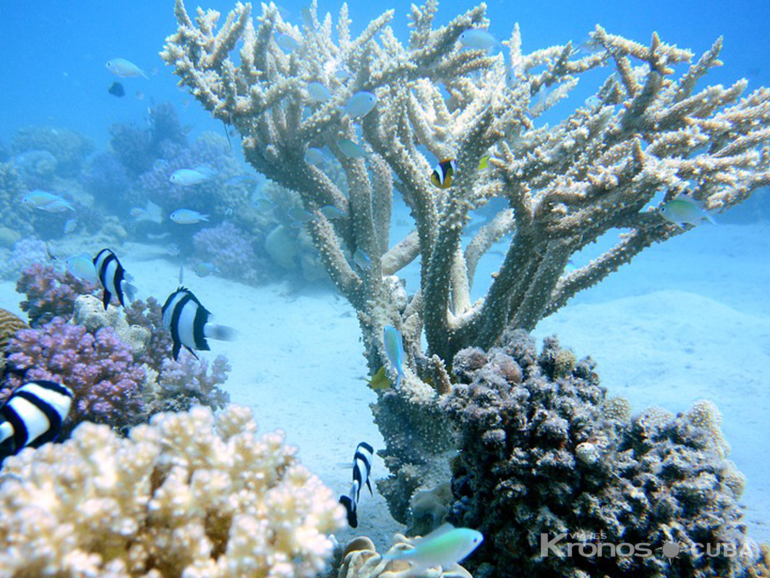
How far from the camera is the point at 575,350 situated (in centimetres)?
825

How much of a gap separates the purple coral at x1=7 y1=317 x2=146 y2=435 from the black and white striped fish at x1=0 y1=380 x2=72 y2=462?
107 cm

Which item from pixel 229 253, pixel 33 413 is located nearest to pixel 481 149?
pixel 33 413

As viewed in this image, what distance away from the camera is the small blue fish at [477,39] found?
4355 millimetres

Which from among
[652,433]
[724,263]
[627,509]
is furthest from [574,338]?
[724,263]

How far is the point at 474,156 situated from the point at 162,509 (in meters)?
2.57

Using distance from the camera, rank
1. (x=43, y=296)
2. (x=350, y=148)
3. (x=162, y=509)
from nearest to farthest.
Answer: (x=162, y=509)
(x=350, y=148)
(x=43, y=296)

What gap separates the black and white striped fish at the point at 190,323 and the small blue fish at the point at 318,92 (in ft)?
10.8

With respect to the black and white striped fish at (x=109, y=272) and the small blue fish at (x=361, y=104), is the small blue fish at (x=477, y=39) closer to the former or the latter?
the small blue fish at (x=361, y=104)

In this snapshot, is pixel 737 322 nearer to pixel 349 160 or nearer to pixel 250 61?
pixel 349 160

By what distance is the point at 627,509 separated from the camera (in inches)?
80.9

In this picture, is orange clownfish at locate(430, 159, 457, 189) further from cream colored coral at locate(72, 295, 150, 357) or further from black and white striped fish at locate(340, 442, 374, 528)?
cream colored coral at locate(72, 295, 150, 357)

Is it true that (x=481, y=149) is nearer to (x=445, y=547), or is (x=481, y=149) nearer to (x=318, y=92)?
(x=445, y=547)

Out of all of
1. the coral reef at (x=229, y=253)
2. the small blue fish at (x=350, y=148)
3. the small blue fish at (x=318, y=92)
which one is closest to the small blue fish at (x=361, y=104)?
the small blue fish at (x=350, y=148)

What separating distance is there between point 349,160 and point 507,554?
3722mm
